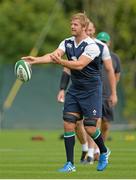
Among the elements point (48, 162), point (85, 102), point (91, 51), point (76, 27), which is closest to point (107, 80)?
point (48, 162)

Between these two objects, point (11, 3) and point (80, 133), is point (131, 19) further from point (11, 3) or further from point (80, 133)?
point (80, 133)

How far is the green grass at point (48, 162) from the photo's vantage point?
487 inches

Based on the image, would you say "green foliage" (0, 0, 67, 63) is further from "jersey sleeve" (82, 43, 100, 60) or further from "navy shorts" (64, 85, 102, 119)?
"jersey sleeve" (82, 43, 100, 60)

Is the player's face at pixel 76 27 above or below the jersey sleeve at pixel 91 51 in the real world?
above

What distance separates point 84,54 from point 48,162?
2.69 metres

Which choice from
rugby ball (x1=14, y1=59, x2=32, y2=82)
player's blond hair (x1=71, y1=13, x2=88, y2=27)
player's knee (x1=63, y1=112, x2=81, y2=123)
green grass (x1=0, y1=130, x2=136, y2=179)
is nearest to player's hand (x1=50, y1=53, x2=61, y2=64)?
rugby ball (x1=14, y1=59, x2=32, y2=82)

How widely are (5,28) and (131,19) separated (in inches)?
245

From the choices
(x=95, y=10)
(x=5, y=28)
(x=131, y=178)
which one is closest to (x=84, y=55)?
Result: (x=131, y=178)

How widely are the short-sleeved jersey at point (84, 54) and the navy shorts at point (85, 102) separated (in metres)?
0.12

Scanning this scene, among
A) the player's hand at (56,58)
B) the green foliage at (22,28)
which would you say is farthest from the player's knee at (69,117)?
the green foliage at (22,28)

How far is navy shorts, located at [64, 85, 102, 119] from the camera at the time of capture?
13.4 metres

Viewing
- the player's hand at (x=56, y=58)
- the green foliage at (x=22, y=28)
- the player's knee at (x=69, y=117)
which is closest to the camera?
the player's hand at (x=56, y=58)

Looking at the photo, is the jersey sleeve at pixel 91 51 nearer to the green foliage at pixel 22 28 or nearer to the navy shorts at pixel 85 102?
the navy shorts at pixel 85 102

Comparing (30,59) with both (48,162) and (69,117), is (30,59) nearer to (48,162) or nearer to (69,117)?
(69,117)
